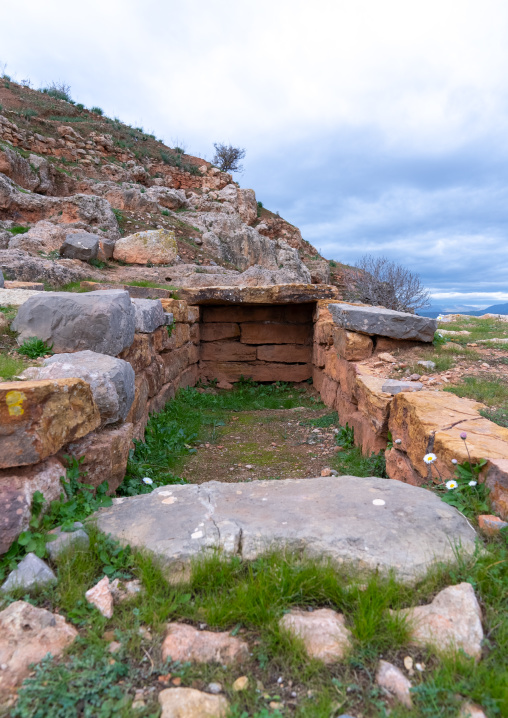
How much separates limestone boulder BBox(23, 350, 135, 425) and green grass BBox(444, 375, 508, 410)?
279 cm

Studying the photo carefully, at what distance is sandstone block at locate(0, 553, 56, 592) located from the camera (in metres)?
1.55

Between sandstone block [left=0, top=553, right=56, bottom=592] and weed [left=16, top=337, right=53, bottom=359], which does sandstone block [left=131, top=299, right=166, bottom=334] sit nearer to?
weed [left=16, top=337, right=53, bottom=359]

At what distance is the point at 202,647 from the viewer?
1.36 meters

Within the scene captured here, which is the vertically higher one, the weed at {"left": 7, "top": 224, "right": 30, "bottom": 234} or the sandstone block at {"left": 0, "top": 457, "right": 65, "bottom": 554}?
the weed at {"left": 7, "top": 224, "right": 30, "bottom": 234}

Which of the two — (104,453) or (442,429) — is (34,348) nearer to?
(104,453)

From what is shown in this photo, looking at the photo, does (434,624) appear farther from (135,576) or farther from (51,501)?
(51,501)

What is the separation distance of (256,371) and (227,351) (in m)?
0.71

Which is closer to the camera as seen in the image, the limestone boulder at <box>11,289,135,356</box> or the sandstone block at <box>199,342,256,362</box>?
the limestone boulder at <box>11,289,135,356</box>

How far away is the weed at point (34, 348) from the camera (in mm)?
3016

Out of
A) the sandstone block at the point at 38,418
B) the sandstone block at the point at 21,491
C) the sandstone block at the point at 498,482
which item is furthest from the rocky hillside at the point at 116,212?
the sandstone block at the point at 498,482

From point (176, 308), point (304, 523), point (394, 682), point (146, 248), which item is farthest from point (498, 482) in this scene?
point (146, 248)

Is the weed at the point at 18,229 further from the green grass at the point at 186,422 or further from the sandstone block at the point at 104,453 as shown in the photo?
the sandstone block at the point at 104,453

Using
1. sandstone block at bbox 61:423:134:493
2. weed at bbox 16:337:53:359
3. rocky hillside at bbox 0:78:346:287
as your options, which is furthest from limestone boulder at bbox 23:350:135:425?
rocky hillside at bbox 0:78:346:287

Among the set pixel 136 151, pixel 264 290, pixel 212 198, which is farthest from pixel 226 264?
pixel 136 151
